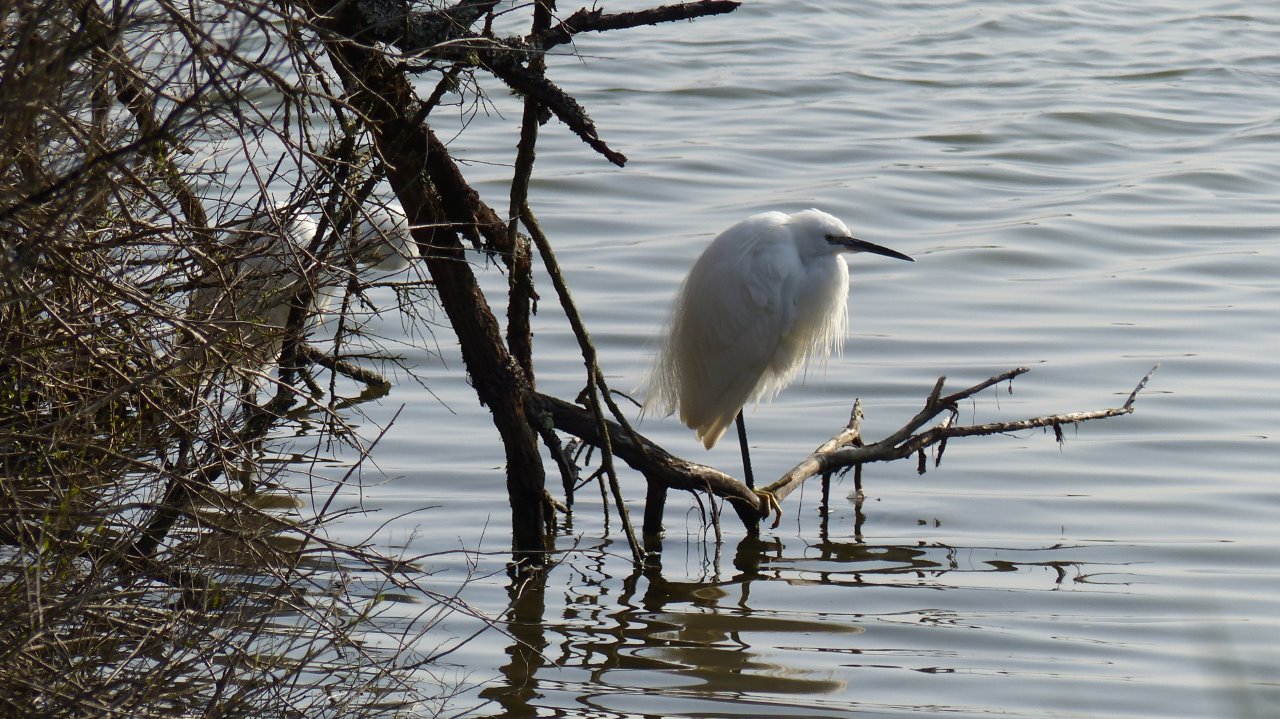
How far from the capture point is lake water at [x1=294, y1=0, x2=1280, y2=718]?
12.2 feet

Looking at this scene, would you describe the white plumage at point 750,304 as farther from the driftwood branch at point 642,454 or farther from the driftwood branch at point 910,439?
the driftwood branch at point 642,454

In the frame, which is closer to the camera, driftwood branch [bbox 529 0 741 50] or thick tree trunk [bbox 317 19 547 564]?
driftwood branch [bbox 529 0 741 50]

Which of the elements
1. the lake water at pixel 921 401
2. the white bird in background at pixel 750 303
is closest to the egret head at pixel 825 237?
the white bird in background at pixel 750 303

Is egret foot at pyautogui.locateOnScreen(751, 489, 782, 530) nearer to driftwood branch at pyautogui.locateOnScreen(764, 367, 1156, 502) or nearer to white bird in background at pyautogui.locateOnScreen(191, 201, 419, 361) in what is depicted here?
driftwood branch at pyautogui.locateOnScreen(764, 367, 1156, 502)

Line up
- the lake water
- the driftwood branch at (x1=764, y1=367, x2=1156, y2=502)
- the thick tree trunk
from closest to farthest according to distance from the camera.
Result: the thick tree trunk
the lake water
the driftwood branch at (x1=764, y1=367, x2=1156, y2=502)

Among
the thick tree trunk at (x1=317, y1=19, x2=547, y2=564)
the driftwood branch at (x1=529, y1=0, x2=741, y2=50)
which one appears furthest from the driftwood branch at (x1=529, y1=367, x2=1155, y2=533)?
the driftwood branch at (x1=529, y1=0, x2=741, y2=50)

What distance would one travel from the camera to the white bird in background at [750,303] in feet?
17.5

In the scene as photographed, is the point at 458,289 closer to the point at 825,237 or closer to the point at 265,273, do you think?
the point at 265,273

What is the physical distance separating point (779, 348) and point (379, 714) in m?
3.34

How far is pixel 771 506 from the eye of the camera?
473 cm

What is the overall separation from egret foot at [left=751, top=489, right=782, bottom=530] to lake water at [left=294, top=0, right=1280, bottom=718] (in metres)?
0.07

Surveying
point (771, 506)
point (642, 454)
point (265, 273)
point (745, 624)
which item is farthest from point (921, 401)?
point (265, 273)

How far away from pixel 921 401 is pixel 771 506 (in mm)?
1697

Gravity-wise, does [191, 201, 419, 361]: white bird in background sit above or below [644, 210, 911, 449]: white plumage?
above
